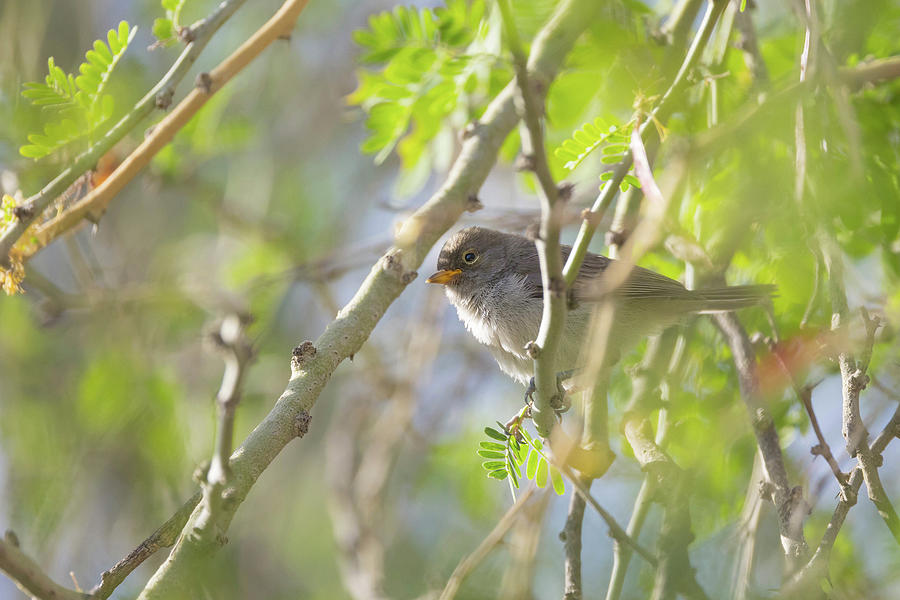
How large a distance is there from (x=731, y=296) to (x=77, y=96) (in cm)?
297

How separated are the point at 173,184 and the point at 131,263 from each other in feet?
8.90

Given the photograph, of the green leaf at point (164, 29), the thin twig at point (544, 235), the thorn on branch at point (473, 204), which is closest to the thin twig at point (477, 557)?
the thin twig at point (544, 235)

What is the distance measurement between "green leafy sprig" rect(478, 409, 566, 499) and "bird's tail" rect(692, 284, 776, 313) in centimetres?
116

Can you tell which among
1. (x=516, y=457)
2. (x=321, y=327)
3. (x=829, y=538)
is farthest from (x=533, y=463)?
(x=321, y=327)

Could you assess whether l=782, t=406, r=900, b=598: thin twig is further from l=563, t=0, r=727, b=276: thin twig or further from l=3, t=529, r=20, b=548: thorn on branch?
l=3, t=529, r=20, b=548: thorn on branch

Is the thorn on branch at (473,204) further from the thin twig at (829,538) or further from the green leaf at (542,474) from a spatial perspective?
the thin twig at (829,538)

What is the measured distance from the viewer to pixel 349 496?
6062mm

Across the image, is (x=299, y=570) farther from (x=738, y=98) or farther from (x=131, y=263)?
(x=738, y=98)

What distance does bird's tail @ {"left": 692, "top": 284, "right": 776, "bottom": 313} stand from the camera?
146 inches

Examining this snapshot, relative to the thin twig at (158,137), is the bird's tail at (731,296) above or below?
below

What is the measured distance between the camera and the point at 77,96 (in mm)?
3406

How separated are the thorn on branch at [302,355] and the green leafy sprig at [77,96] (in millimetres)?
1329

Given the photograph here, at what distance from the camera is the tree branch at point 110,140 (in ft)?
10.0

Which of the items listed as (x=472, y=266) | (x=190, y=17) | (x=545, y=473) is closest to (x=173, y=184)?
(x=190, y=17)
